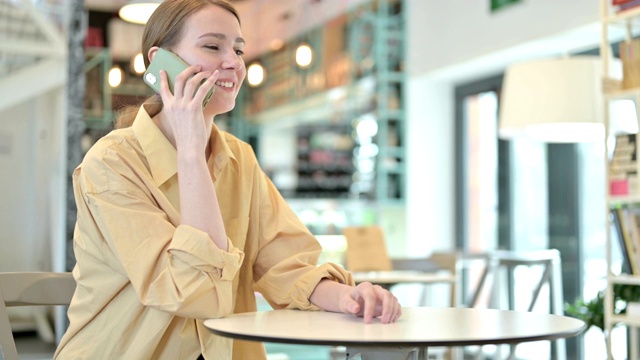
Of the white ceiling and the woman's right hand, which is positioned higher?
the white ceiling

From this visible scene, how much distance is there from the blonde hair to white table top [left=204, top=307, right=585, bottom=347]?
0.58 metres

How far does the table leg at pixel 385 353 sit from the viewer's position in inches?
55.0

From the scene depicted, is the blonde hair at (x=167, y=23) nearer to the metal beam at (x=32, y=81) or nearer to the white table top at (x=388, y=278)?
the white table top at (x=388, y=278)

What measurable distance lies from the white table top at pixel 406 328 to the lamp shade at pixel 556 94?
283 cm

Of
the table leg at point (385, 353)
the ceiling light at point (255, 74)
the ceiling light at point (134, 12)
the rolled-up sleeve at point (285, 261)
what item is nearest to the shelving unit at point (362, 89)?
the ceiling light at point (255, 74)

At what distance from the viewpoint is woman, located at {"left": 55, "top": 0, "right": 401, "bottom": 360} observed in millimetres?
1540

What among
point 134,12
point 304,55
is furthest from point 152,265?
point 304,55

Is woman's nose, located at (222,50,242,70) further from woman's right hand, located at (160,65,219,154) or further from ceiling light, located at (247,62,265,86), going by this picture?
ceiling light, located at (247,62,265,86)

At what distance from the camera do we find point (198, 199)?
1577 millimetres

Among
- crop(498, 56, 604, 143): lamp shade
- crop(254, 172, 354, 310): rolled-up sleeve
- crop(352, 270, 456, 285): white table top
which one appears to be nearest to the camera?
crop(254, 172, 354, 310): rolled-up sleeve

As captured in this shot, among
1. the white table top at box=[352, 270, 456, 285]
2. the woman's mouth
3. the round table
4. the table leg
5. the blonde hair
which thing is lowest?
the white table top at box=[352, 270, 456, 285]

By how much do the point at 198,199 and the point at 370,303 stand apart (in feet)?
→ 1.21

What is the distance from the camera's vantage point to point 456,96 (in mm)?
7875

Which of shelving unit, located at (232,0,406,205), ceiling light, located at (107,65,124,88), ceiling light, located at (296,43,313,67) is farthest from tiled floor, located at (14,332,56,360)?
ceiling light, located at (296,43,313,67)
